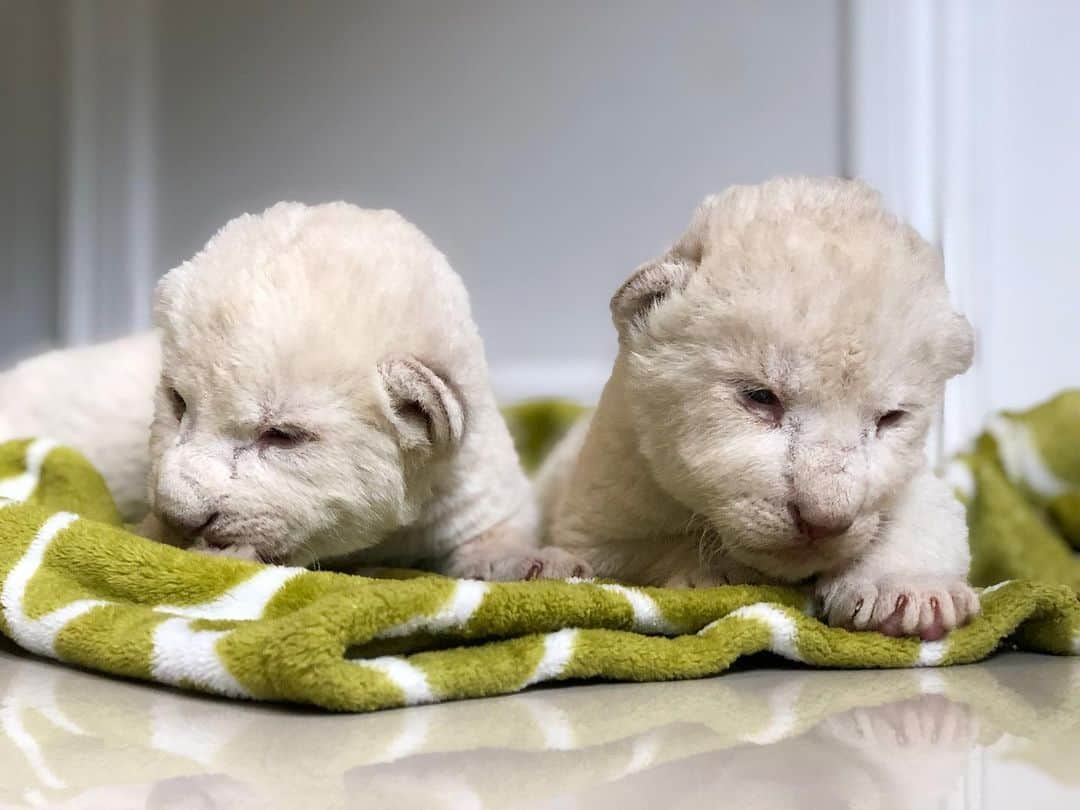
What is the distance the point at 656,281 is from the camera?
1761 millimetres

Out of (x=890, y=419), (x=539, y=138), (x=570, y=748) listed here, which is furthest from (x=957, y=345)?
(x=539, y=138)

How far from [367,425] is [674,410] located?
0.44 metres

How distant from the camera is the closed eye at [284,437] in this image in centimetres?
171

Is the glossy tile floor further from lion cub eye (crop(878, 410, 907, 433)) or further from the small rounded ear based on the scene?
the small rounded ear

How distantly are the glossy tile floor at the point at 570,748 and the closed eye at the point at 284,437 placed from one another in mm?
406

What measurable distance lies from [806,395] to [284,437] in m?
0.73

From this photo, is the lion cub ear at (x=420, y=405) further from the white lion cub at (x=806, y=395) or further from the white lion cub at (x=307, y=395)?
the white lion cub at (x=806, y=395)

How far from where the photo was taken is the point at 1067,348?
2.94 metres

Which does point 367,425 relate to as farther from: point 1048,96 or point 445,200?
point 1048,96

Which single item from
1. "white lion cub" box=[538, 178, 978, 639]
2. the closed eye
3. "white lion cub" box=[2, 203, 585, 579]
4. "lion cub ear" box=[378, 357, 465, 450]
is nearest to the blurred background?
"white lion cub" box=[538, 178, 978, 639]

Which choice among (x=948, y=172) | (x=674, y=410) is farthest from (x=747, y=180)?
(x=674, y=410)

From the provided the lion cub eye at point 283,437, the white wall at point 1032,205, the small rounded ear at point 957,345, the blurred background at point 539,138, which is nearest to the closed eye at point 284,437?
the lion cub eye at point 283,437

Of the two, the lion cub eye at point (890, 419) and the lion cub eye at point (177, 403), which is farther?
the lion cub eye at point (177, 403)

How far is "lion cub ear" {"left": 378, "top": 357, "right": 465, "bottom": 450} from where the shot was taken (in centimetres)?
173
